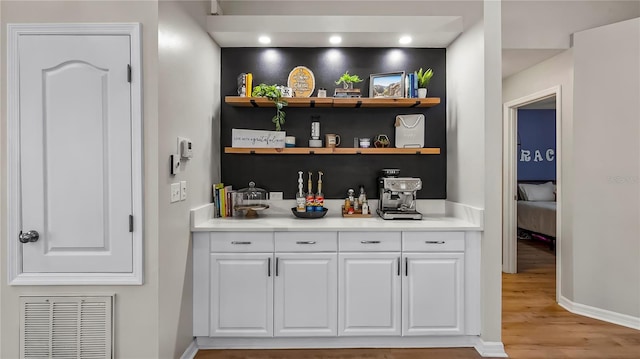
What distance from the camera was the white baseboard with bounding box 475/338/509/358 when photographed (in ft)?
8.37

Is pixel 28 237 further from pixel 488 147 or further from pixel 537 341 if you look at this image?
pixel 537 341

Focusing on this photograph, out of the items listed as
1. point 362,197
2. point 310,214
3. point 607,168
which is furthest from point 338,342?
point 607,168

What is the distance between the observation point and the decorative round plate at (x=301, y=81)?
3.16 metres

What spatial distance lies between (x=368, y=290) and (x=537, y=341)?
1.37m

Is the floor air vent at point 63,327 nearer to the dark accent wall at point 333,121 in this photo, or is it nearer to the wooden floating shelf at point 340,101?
the dark accent wall at point 333,121

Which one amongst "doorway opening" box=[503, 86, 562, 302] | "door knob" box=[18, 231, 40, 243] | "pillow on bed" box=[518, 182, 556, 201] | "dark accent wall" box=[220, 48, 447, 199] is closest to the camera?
"door knob" box=[18, 231, 40, 243]

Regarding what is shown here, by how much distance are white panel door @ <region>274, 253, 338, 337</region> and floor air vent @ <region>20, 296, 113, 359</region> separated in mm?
1066

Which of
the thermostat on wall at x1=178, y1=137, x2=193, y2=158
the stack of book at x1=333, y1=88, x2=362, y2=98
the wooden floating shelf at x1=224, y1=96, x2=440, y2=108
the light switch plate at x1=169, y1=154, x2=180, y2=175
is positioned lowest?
the light switch plate at x1=169, y1=154, x2=180, y2=175

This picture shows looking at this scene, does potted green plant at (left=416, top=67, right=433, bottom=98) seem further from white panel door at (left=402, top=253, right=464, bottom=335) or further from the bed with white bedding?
the bed with white bedding

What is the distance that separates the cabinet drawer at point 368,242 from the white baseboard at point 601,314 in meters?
2.00

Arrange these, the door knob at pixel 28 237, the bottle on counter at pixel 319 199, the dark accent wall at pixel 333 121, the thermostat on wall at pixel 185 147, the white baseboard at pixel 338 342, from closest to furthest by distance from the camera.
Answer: the door knob at pixel 28 237
the thermostat on wall at pixel 185 147
the white baseboard at pixel 338 342
the bottle on counter at pixel 319 199
the dark accent wall at pixel 333 121

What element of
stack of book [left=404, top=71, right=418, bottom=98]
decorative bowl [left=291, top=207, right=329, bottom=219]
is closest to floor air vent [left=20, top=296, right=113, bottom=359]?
decorative bowl [left=291, top=207, right=329, bottom=219]

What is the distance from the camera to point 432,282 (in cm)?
261

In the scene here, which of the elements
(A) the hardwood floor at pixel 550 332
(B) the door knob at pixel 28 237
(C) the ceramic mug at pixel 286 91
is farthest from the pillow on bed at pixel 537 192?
(B) the door knob at pixel 28 237
